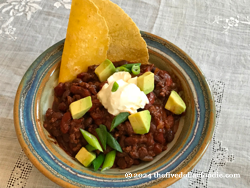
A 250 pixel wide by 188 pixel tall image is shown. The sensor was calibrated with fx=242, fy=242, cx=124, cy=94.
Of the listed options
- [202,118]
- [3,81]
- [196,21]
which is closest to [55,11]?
[3,81]

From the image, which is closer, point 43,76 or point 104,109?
point 104,109

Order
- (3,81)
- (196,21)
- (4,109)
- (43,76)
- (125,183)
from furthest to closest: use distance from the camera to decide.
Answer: (196,21) → (3,81) → (4,109) → (43,76) → (125,183)

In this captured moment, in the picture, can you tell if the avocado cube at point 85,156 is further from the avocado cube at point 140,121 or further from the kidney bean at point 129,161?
the avocado cube at point 140,121

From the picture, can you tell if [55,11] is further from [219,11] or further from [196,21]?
[219,11]

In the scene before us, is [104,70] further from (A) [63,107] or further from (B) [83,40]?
(A) [63,107]

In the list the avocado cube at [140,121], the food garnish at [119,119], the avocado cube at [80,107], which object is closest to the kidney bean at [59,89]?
the avocado cube at [80,107]

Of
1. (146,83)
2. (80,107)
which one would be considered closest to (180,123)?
(146,83)

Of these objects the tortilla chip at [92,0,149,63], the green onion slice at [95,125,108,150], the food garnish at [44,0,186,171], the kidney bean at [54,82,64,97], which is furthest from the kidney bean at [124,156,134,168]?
the tortilla chip at [92,0,149,63]
